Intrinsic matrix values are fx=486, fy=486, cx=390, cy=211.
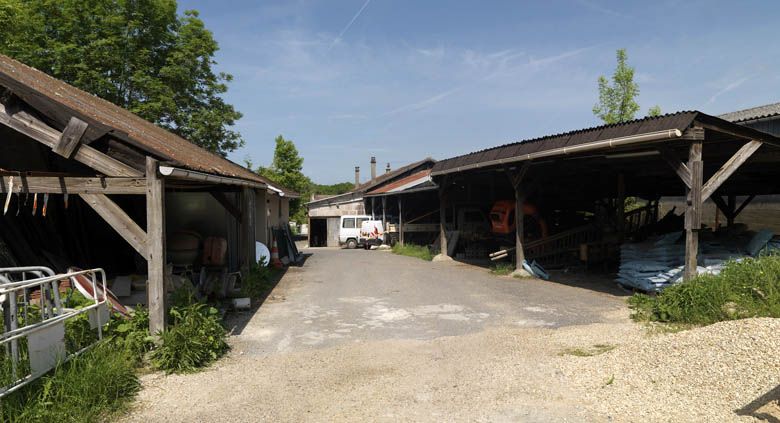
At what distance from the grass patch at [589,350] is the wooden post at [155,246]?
5049 mm

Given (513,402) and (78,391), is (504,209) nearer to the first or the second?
(513,402)

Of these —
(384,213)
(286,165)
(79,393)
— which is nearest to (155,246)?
(79,393)

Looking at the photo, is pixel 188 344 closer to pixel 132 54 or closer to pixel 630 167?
pixel 630 167

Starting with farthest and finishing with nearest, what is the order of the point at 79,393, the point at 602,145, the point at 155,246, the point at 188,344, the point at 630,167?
the point at 630,167 < the point at 602,145 < the point at 155,246 < the point at 188,344 < the point at 79,393

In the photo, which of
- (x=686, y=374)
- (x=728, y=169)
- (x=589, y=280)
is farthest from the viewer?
(x=589, y=280)

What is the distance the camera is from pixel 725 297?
7.07m

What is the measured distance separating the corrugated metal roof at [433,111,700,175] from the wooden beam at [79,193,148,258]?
8136mm

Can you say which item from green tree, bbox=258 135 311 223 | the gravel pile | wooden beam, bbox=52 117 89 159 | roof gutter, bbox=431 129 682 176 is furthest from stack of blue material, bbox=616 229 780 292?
green tree, bbox=258 135 311 223

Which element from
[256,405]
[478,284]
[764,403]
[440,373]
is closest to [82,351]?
[256,405]

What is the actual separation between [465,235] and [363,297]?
9.80m

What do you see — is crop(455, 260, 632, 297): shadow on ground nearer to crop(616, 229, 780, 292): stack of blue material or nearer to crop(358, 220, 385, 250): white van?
crop(616, 229, 780, 292): stack of blue material

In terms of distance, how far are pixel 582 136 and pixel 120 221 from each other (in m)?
8.59

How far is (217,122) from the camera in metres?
23.8

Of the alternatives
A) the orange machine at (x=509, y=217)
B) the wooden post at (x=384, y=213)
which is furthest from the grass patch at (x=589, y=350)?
the wooden post at (x=384, y=213)
